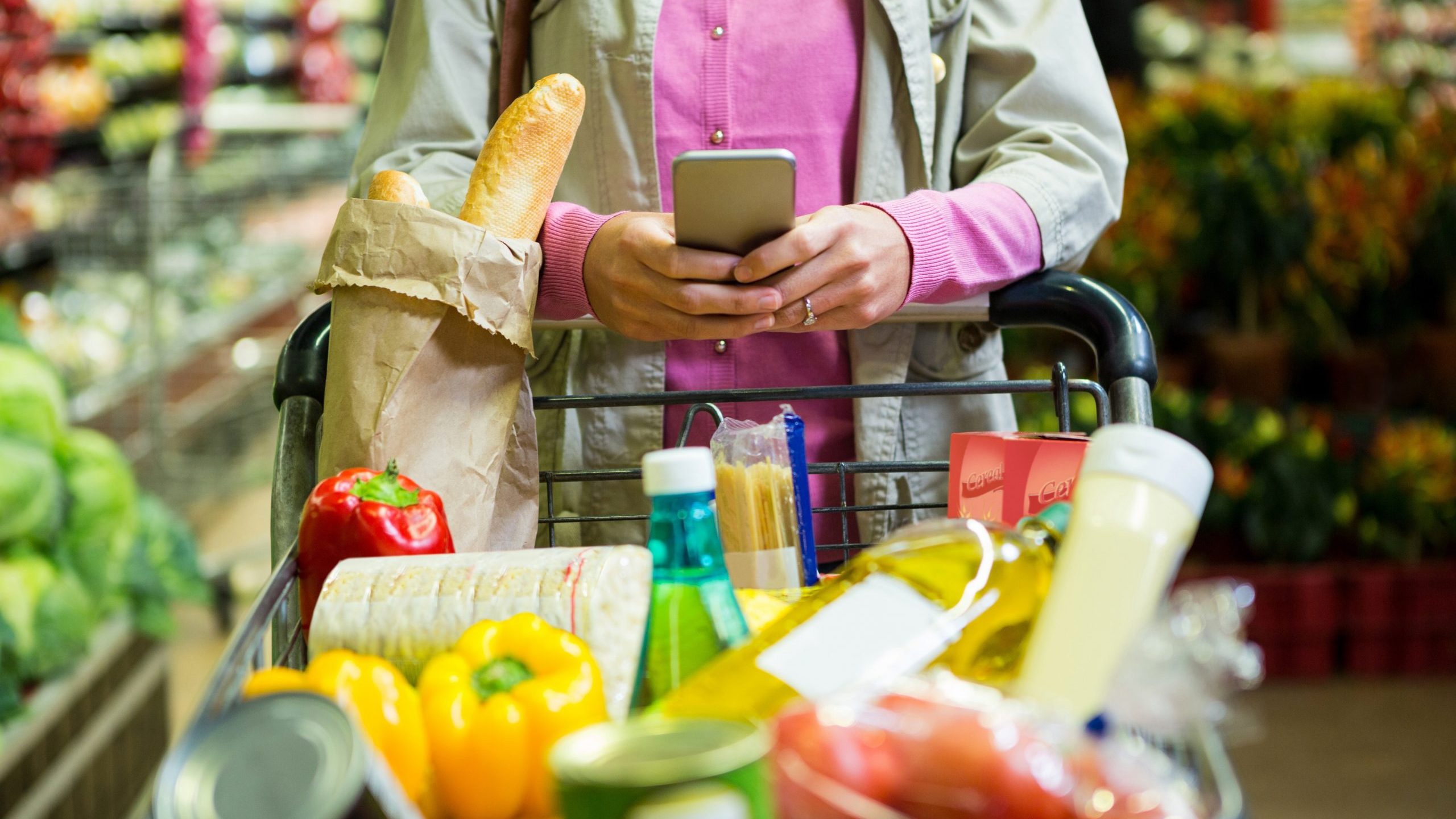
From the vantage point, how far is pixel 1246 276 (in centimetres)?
393

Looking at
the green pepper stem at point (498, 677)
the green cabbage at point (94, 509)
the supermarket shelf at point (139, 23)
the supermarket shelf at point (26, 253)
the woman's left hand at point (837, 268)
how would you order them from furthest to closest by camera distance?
the supermarket shelf at point (139, 23) < the supermarket shelf at point (26, 253) < the green cabbage at point (94, 509) < the woman's left hand at point (837, 268) < the green pepper stem at point (498, 677)

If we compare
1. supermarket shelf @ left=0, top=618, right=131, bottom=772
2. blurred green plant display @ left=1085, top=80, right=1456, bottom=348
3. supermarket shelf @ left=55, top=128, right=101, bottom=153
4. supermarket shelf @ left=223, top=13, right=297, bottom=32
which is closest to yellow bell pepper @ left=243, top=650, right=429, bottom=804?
supermarket shelf @ left=0, top=618, right=131, bottom=772

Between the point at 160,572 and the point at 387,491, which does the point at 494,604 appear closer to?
the point at 387,491

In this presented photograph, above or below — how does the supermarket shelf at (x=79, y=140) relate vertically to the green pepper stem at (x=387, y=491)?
below

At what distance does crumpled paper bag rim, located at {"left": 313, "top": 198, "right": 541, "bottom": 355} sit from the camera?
3.26ft

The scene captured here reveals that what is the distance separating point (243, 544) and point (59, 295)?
1000 millimetres

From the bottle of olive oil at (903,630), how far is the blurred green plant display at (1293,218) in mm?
3315

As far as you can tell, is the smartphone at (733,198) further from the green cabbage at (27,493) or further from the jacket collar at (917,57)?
the green cabbage at (27,493)

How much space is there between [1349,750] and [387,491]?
2733 millimetres

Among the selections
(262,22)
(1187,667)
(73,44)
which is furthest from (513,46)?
(262,22)

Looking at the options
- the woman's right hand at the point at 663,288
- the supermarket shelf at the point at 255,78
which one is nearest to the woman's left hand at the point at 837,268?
the woman's right hand at the point at 663,288

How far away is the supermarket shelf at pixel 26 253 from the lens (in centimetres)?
436

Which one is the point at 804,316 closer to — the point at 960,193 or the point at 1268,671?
the point at 960,193

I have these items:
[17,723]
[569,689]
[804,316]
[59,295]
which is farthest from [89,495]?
[569,689]
